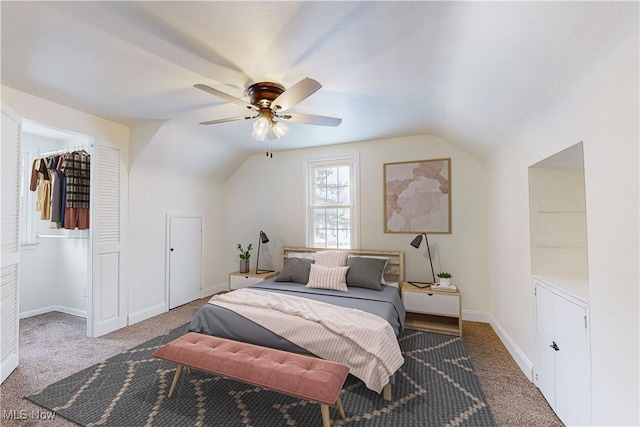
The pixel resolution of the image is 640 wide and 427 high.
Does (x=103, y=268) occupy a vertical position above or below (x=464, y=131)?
below

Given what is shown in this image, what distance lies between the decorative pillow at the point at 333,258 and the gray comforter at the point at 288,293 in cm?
44

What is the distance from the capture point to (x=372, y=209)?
13.3 ft

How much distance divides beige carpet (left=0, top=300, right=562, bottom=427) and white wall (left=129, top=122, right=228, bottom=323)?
40 cm

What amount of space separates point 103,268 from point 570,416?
4433 mm

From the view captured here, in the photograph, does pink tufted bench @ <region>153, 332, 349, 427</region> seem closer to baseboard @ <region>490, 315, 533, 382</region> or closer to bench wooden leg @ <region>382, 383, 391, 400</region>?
bench wooden leg @ <region>382, 383, 391, 400</region>

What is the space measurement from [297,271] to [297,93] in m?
2.41

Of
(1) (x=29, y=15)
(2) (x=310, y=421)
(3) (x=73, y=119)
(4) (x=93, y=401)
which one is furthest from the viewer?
(3) (x=73, y=119)

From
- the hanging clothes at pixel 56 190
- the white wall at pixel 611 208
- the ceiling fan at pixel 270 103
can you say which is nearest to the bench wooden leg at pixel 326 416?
the white wall at pixel 611 208

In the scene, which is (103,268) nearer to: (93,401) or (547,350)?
(93,401)

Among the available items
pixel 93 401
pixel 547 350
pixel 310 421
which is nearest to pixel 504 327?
pixel 547 350

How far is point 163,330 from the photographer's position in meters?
3.27

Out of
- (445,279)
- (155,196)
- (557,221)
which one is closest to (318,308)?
(445,279)

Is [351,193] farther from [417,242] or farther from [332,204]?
[417,242]

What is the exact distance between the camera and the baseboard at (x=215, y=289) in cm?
469
